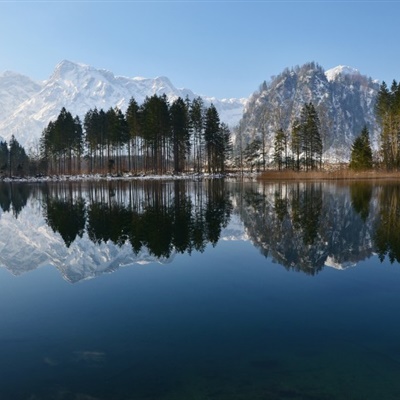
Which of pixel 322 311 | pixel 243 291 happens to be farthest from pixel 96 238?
pixel 322 311

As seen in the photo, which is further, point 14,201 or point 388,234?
point 14,201

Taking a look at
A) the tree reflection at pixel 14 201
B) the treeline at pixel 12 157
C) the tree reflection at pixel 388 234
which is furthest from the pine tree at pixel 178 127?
the tree reflection at pixel 388 234

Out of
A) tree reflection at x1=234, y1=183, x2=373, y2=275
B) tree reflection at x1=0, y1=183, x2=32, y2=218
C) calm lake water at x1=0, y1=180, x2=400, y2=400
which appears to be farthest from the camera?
tree reflection at x1=0, y1=183, x2=32, y2=218

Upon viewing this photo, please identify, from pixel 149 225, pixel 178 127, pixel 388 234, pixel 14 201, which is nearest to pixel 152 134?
pixel 178 127

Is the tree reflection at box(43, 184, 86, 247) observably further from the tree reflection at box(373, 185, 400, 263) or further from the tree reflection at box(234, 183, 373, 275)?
the tree reflection at box(373, 185, 400, 263)

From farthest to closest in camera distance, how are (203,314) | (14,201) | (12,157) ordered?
1. (12,157)
2. (14,201)
3. (203,314)

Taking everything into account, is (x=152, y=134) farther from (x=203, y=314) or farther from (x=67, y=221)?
(x=203, y=314)

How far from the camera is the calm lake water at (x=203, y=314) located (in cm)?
502

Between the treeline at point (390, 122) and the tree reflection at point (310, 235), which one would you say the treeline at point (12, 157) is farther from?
the tree reflection at point (310, 235)

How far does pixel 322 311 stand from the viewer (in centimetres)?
752

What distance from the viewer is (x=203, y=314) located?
7426mm

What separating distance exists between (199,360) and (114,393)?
127 centimetres

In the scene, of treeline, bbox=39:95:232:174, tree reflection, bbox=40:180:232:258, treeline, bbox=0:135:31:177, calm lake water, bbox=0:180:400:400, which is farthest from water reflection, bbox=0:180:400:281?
treeline, bbox=0:135:31:177

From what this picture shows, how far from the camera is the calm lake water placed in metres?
5.02
